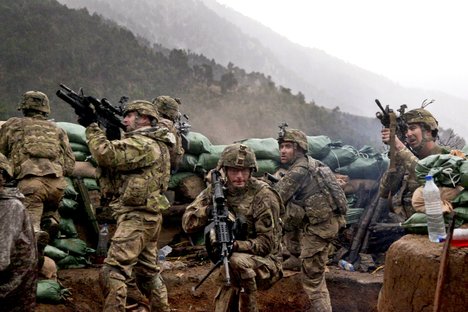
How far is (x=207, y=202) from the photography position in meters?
3.69

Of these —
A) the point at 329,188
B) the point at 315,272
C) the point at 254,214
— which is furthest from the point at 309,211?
the point at 254,214

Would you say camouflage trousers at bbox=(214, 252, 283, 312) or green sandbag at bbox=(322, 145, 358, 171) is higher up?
green sandbag at bbox=(322, 145, 358, 171)

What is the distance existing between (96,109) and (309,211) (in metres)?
2.15

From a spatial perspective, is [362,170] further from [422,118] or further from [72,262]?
[72,262]

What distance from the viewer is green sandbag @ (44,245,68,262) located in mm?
5098

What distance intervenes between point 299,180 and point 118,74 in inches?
533

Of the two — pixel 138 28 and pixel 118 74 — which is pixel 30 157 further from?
pixel 138 28

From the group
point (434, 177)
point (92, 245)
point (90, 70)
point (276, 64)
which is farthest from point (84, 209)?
point (276, 64)

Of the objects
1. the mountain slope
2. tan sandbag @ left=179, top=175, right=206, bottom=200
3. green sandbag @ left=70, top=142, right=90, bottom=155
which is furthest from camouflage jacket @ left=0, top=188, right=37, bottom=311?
the mountain slope

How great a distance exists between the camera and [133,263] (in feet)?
12.4

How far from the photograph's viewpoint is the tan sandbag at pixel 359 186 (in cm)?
728

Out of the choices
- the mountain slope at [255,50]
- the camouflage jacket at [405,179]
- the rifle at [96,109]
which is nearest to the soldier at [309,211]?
the camouflage jacket at [405,179]

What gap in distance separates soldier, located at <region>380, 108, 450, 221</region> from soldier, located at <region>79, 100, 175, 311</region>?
2.09m

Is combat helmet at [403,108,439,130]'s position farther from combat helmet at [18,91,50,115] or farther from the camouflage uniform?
combat helmet at [18,91,50,115]
